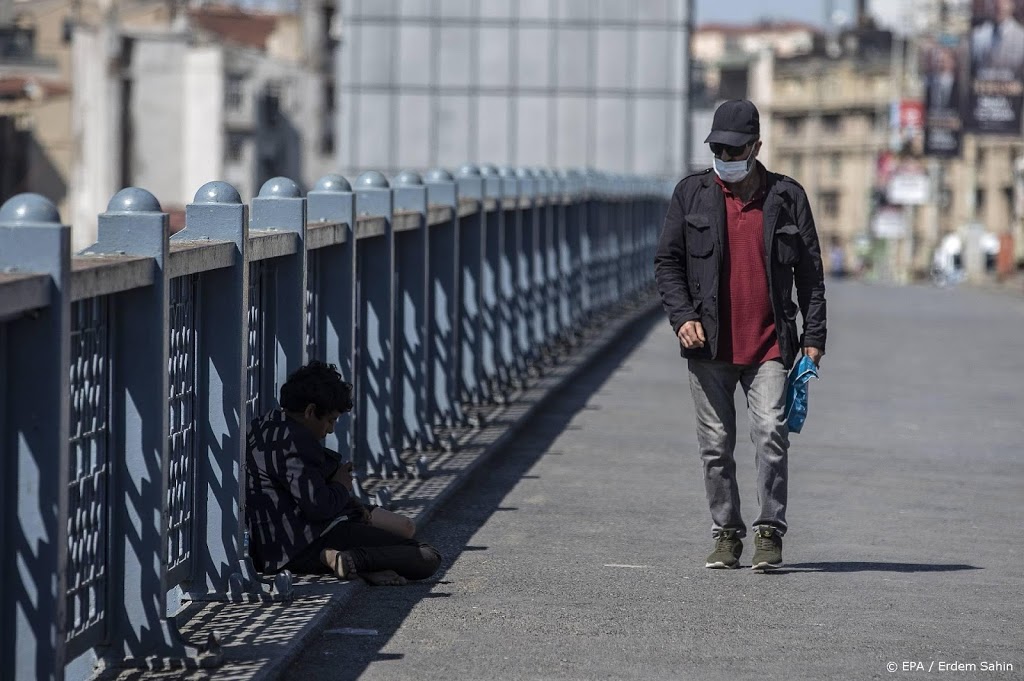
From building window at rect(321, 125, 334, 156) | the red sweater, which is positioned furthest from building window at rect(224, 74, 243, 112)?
the red sweater

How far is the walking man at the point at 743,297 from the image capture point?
776 cm

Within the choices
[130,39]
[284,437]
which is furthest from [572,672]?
[130,39]

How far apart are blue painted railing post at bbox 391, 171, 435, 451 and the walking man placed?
9.71 feet

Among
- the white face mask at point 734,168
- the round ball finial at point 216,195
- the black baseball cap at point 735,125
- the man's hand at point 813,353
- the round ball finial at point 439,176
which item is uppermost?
the black baseball cap at point 735,125

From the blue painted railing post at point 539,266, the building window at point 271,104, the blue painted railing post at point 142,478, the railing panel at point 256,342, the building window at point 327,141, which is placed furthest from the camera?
the building window at point 327,141

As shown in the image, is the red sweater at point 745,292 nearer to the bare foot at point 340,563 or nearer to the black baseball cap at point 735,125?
the black baseball cap at point 735,125

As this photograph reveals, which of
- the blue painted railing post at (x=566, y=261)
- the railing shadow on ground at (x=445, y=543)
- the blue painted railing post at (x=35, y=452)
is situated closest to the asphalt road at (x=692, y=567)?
the railing shadow on ground at (x=445, y=543)

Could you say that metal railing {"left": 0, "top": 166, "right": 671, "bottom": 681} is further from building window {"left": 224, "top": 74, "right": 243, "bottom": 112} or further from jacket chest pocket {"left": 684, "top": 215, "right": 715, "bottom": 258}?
building window {"left": 224, "top": 74, "right": 243, "bottom": 112}

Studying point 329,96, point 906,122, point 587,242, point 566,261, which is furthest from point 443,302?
point 329,96

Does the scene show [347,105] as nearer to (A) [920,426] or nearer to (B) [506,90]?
(B) [506,90]

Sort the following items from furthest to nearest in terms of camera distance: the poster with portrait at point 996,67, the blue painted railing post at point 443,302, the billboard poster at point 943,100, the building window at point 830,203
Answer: the building window at point 830,203
the billboard poster at point 943,100
the poster with portrait at point 996,67
the blue painted railing post at point 443,302

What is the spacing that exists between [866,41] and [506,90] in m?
76.6

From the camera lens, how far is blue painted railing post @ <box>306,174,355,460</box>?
881 centimetres

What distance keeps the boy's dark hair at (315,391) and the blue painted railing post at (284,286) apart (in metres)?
0.57
